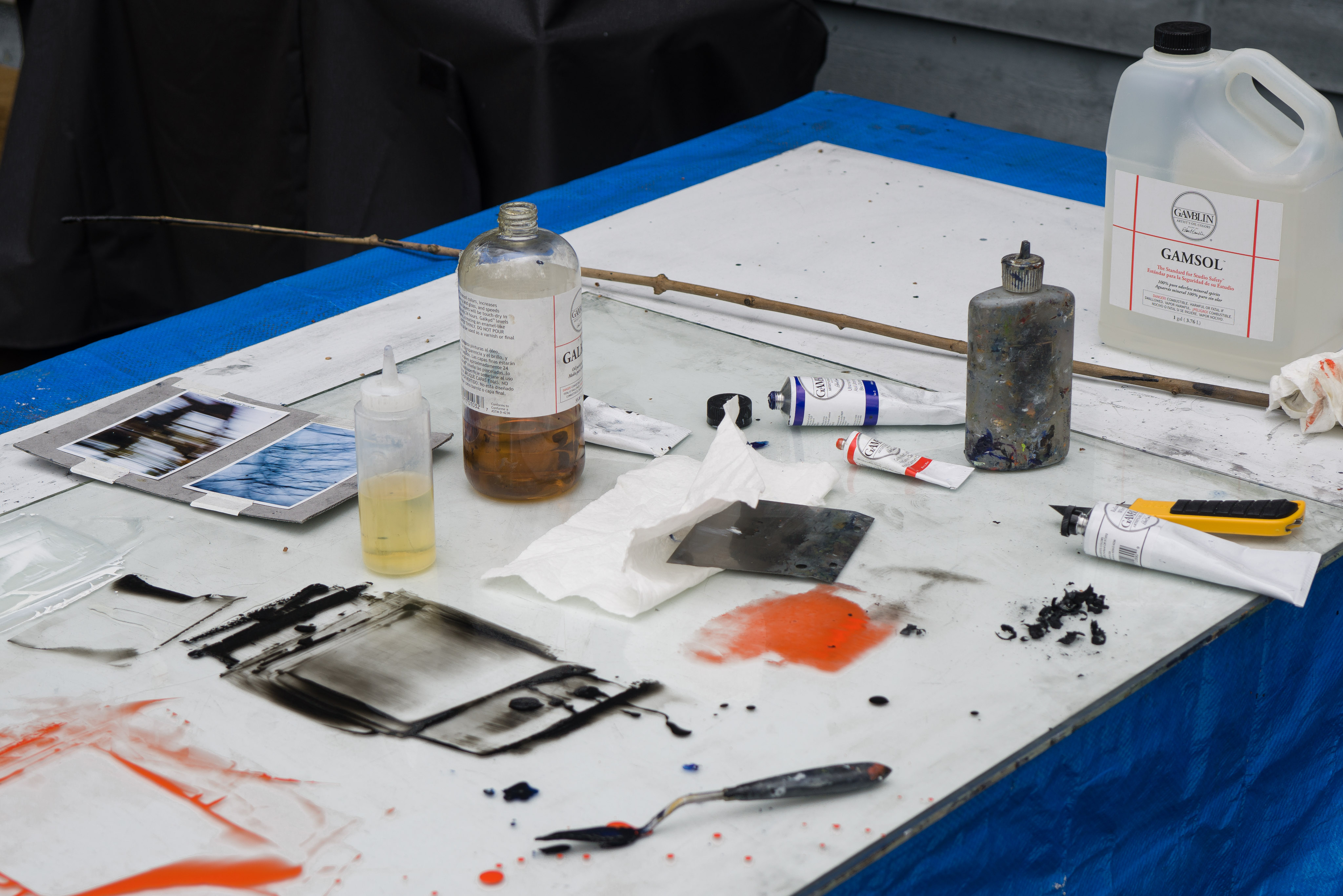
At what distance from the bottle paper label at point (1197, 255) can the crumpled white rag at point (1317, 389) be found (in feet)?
0.19

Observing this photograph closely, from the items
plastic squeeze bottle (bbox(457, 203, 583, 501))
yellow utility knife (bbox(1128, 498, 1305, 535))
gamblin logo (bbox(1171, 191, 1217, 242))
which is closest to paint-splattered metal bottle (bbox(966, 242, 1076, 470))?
yellow utility knife (bbox(1128, 498, 1305, 535))

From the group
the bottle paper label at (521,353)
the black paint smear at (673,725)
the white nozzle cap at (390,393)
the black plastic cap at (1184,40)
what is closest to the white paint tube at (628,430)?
the bottle paper label at (521,353)

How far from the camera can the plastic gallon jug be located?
1128mm

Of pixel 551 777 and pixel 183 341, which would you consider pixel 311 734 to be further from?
pixel 183 341

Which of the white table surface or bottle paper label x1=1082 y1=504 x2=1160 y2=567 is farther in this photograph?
bottle paper label x1=1082 y1=504 x2=1160 y2=567

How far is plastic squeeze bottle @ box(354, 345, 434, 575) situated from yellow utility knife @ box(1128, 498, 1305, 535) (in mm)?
539

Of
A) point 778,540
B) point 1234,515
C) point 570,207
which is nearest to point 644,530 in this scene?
point 778,540

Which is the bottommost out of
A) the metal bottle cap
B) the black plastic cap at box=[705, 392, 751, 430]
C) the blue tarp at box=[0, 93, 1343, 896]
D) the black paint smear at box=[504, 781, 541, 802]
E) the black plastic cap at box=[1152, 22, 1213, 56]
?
the blue tarp at box=[0, 93, 1343, 896]

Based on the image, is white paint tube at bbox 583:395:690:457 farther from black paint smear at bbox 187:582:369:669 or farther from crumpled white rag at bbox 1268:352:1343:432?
crumpled white rag at bbox 1268:352:1343:432

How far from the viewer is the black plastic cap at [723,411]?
116 centimetres

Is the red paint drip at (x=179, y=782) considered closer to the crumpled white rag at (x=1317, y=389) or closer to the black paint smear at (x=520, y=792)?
the black paint smear at (x=520, y=792)

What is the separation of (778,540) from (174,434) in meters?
0.56

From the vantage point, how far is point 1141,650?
856mm

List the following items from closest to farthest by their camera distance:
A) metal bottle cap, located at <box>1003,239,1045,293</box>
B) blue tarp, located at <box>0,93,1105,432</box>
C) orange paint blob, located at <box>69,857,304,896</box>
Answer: orange paint blob, located at <box>69,857,304,896</box>
metal bottle cap, located at <box>1003,239,1045,293</box>
blue tarp, located at <box>0,93,1105,432</box>
